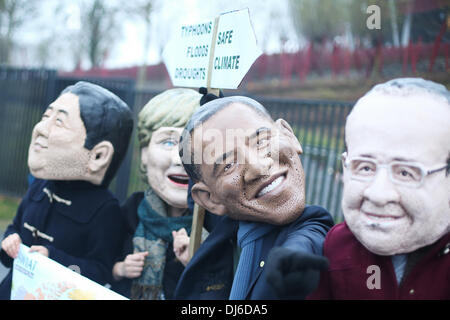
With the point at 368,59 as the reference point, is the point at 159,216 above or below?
below

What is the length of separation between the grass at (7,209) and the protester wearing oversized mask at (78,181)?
13.8 feet

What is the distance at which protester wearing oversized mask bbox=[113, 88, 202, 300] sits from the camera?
2.65 m

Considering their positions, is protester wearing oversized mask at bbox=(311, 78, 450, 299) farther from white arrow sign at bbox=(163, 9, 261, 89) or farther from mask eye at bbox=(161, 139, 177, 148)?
mask eye at bbox=(161, 139, 177, 148)

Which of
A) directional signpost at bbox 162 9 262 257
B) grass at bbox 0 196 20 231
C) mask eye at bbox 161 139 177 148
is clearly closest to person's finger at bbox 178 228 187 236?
directional signpost at bbox 162 9 262 257

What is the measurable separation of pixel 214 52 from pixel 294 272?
1.35 m

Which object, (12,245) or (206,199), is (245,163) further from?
(12,245)

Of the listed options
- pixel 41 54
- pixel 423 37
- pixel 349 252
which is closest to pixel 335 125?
pixel 423 37

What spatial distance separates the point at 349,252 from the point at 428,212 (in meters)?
0.32

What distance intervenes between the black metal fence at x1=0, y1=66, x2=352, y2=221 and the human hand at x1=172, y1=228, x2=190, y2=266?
311cm

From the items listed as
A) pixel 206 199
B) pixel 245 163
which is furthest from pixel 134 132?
pixel 245 163

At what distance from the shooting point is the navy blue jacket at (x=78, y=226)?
104 inches

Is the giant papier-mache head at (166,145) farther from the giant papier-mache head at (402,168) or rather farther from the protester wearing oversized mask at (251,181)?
the giant papier-mache head at (402,168)

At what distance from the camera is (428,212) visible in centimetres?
148

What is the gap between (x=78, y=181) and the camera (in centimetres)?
279
